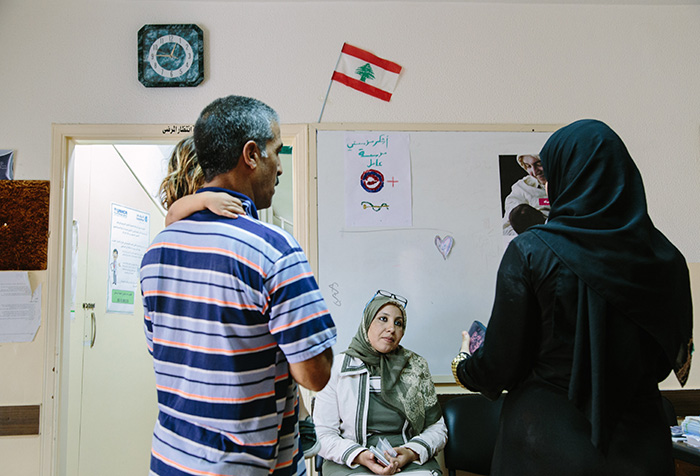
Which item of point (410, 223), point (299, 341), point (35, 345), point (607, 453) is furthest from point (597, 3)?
point (35, 345)

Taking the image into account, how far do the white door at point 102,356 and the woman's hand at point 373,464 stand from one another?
5.74ft

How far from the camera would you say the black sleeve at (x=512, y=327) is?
1.26 meters

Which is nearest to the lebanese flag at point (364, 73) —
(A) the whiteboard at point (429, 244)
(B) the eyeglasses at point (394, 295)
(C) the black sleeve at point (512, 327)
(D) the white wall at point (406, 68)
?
(D) the white wall at point (406, 68)

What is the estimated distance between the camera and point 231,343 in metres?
0.96

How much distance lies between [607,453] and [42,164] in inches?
109

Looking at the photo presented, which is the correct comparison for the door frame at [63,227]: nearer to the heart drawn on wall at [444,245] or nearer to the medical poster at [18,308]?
the medical poster at [18,308]

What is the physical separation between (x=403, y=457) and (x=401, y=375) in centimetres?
37

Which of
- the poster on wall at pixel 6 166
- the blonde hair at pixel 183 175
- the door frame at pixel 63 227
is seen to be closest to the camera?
the blonde hair at pixel 183 175

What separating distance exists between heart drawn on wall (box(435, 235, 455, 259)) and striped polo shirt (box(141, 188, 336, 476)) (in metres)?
1.93

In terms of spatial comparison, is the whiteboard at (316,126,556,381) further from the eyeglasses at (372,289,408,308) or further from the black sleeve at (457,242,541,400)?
the black sleeve at (457,242,541,400)

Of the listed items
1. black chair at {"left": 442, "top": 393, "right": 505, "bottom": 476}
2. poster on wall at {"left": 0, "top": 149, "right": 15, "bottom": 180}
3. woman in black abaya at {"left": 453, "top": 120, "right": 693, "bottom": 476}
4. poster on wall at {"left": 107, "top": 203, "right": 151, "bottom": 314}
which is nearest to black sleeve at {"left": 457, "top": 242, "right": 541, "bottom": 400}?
woman in black abaya at {"left": 453, "top": 120, "right": 693, "bottom": 476}

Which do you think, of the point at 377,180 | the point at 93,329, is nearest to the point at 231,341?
the point at 377,180

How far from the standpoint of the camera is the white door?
3.14m

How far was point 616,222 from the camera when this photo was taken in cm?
123
